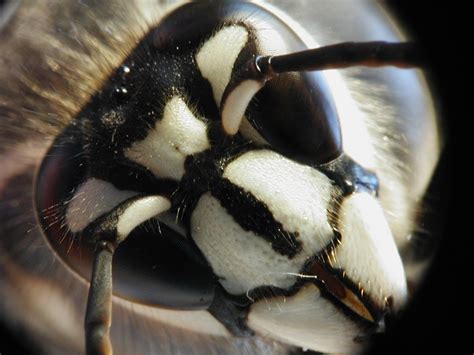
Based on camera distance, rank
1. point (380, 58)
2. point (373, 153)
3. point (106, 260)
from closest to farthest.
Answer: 1. point (380, 58)
2. point (106, 260)
3. point (373, 153)

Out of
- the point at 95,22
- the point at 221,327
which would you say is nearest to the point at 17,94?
the point at 95,22

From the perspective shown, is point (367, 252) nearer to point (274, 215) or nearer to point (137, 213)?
point (274, 215)

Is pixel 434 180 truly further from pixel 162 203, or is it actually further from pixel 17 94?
pixel 17 94

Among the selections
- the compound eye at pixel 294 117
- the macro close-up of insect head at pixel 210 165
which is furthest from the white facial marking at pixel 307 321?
the compound eye at pixel 294 117

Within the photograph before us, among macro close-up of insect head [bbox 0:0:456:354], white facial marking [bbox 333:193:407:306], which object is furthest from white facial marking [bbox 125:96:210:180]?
white facial marking [bbox 333:193:407:306]

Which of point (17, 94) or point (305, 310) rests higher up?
point (17, 94)

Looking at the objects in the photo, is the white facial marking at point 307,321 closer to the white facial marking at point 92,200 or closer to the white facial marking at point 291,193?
the white facial marking at point 291,193
